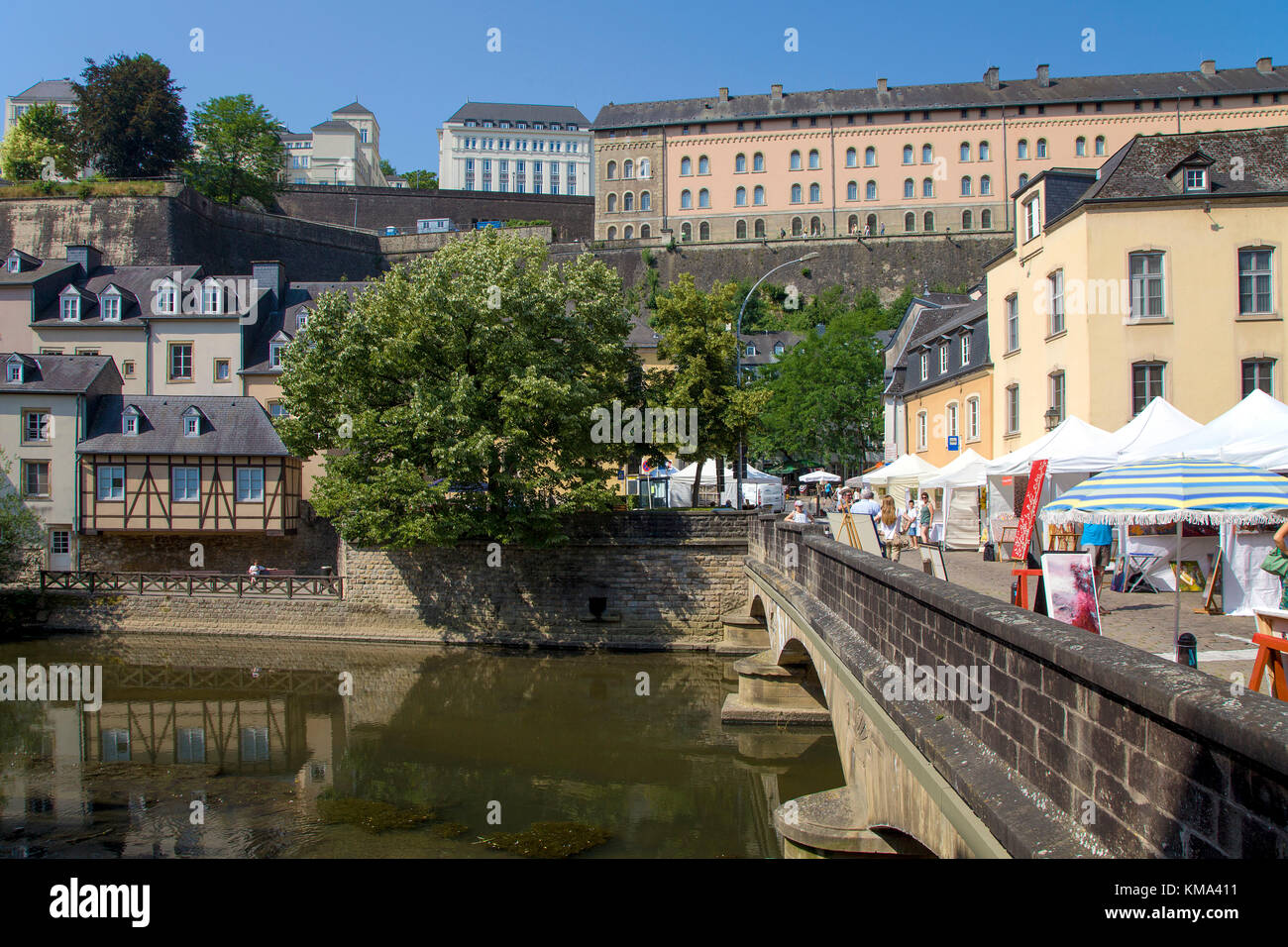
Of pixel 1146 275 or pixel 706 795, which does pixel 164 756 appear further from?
pixel 1146 275

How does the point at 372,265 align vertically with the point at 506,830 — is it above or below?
above

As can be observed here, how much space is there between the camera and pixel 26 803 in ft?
50.4

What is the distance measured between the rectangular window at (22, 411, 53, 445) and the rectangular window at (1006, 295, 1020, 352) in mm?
31683

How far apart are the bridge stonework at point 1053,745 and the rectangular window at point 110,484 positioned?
3232 centimetres

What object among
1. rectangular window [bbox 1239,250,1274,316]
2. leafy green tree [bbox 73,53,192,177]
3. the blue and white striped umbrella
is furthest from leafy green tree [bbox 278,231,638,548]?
leafy green tree [bbox 73,53,192,177]

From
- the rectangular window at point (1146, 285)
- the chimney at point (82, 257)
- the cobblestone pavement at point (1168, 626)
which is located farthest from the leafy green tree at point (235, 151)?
the cobblestone pavement at point (1168, 626)

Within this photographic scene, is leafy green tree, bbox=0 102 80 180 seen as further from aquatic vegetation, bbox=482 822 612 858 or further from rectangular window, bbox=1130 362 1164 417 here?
aquatic vegetation, bbox=482 822 612 858

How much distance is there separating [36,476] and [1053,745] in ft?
123

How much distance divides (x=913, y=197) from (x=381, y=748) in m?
83.2

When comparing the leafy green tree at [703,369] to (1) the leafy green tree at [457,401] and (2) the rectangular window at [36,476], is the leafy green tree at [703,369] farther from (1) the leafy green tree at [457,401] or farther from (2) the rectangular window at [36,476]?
(2) the rectangular window at [36,476]

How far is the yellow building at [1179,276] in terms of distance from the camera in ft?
72.9

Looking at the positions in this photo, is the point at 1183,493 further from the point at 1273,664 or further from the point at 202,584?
the point at 202,584

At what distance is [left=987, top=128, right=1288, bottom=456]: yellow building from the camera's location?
72.9 feet
